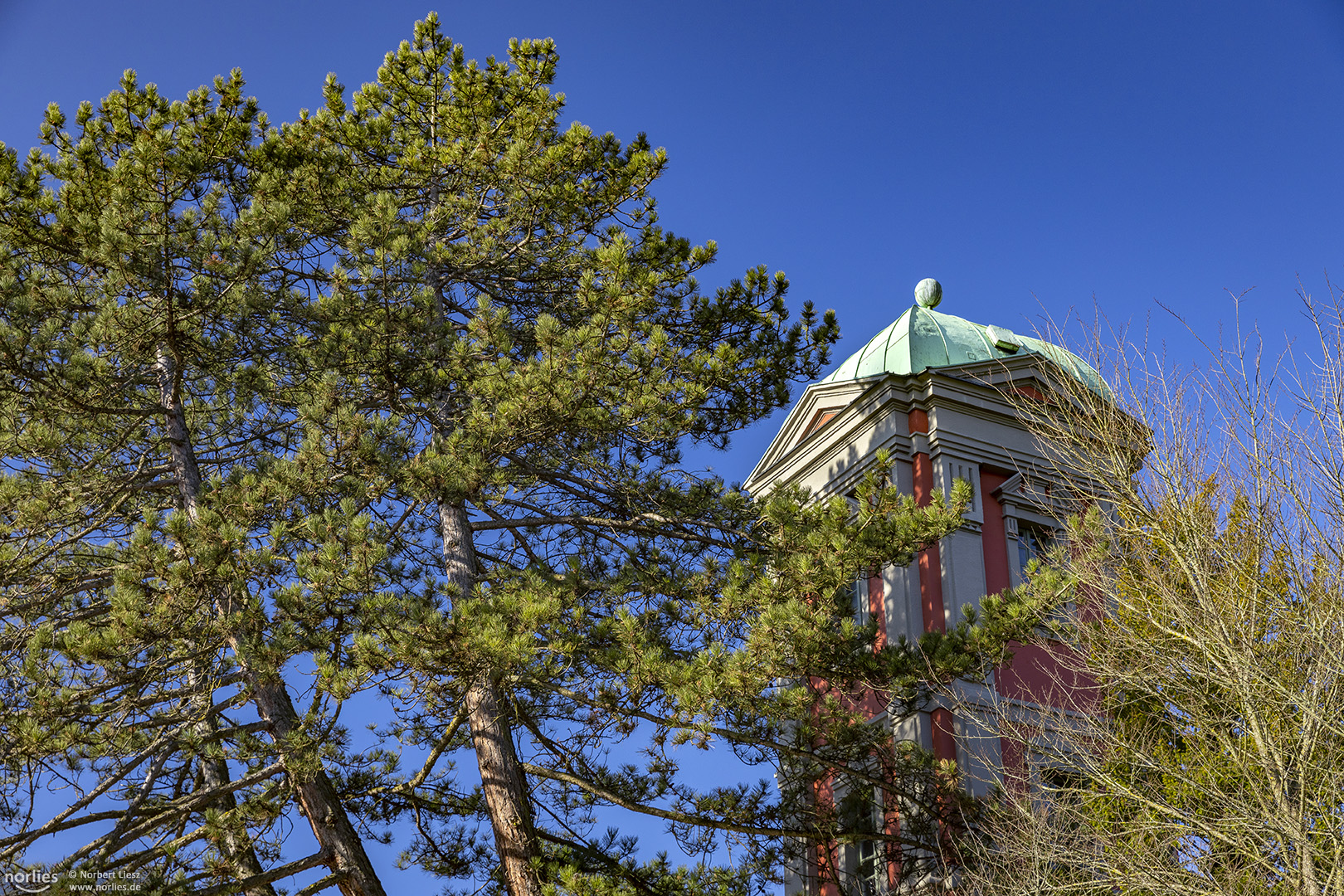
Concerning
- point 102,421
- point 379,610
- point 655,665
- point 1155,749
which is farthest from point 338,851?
point 1155,749

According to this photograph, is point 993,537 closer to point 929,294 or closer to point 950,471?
point 950,471

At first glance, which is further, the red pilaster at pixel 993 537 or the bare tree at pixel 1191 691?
the red pilaster at pixel 993 537

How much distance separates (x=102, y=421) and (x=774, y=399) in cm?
645

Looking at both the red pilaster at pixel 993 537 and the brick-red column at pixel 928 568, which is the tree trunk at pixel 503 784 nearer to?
the brick-red column at pixel 928 568

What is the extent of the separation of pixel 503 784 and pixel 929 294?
9.97m

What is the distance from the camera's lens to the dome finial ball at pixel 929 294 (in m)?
15.9

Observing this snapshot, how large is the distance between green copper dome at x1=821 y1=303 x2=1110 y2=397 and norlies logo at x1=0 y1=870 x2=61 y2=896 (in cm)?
1050

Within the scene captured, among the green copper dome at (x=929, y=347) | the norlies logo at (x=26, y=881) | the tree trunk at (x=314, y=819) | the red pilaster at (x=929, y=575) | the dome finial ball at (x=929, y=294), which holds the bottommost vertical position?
the norlies logo at (x=26, y=881)

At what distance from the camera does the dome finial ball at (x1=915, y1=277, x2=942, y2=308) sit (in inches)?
628

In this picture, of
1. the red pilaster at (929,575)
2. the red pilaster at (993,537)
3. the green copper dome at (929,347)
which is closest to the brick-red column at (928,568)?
the red pilaster at (929,575)

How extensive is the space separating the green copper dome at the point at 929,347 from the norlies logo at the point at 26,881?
10.5m

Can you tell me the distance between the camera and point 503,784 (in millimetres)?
8844

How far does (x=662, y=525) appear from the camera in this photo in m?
10.5

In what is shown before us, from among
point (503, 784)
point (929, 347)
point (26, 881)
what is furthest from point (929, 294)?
point (26, 881)
